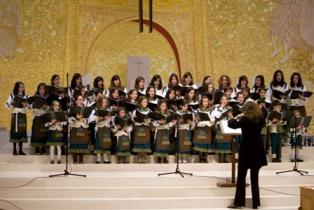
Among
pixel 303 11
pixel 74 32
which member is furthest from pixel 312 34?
pixel 74 32

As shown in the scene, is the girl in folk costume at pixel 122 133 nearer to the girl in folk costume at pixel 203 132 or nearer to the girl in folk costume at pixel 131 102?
the girl in folk costume at pixel 131 102

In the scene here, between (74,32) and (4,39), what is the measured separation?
5.05ft

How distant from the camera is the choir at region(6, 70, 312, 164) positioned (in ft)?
30.5

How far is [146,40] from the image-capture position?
1305 centimetres

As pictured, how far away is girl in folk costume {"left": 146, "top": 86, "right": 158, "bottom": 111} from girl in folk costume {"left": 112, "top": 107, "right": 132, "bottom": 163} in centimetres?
54

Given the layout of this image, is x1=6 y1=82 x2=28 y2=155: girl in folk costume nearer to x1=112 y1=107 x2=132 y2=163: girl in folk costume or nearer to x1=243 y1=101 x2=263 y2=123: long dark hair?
x1=112 y1=107 x2=132 y2=163: girl in folk costume

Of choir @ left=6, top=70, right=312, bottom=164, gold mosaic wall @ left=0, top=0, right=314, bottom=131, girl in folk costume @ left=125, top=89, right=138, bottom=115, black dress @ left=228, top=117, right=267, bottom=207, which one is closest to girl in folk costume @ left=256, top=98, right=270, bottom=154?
choir @ left=6, top=70, right=312, bottom=164

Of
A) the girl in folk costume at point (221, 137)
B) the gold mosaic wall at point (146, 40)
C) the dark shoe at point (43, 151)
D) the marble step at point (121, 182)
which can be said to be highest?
the gold mosaic wall at point (146, 40)

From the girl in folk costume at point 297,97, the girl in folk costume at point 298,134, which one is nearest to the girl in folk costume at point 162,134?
the girl in folk costume at point 298,134

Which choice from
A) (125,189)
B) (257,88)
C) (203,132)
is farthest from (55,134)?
(257,88)

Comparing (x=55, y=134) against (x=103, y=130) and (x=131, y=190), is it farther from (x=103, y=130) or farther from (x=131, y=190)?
(x=131, y=190)

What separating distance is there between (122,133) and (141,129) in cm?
36

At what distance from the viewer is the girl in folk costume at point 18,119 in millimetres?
9633

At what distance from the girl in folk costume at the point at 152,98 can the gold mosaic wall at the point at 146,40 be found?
114 inches
